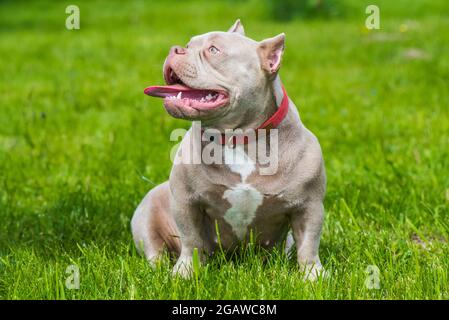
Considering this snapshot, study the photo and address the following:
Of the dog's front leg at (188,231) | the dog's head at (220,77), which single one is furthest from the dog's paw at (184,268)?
the dog's head at (220,77)

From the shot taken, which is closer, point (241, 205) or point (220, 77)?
point (220, 77)

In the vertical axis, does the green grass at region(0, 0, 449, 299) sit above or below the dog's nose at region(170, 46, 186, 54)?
below

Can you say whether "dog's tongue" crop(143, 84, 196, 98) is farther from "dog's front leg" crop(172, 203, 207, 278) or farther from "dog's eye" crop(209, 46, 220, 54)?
"dog's front leg" crop(172, 203, 207, 278)

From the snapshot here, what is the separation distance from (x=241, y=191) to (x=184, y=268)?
1.28 feet

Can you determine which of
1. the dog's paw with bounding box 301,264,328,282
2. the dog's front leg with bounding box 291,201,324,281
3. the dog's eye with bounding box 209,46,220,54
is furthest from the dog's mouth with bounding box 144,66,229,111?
the dog's paw with bounding box 301,264,328,282

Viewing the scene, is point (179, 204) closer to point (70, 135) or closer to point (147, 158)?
point (147, 158)

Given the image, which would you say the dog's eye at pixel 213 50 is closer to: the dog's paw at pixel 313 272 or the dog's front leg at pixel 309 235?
the dog's front leg at pixel 309 235

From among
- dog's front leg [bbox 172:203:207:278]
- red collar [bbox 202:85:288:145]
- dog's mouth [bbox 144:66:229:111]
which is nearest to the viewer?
dog's mouth [bbox 144:66:229:111]

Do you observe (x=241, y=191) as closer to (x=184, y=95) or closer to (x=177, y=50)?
(x=184, y=95)

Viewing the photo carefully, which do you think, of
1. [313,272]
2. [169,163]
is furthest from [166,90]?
[169,163]

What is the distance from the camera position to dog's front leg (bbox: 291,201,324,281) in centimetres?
293

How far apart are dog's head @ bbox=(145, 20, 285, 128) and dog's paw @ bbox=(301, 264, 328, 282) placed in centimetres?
62

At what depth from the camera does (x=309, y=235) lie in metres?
2.93

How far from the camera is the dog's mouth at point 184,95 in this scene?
2768 millimetres
